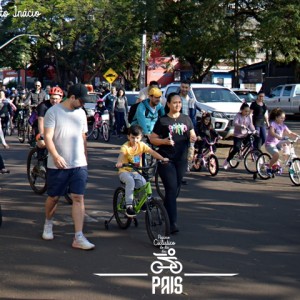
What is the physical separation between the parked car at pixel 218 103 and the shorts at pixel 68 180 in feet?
37.6

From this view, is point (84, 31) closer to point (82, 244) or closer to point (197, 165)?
point (197, 165)

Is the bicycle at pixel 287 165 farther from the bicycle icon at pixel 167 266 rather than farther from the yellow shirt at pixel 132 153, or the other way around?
the bicycle icon at pixel 167 266

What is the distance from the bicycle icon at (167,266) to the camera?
6500 millimetres

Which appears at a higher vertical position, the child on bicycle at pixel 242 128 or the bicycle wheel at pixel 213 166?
the child on bicycle at pixel 242 128

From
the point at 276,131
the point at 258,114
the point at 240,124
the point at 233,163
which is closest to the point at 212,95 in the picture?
the point at 258,114

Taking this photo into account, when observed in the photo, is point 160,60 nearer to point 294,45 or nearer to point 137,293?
point 294,45

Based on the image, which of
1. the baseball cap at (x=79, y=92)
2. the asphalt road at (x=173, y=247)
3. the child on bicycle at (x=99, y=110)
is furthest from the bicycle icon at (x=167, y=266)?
the child on bicycle at (x=99, y=110)

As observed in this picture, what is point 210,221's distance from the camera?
897 cm

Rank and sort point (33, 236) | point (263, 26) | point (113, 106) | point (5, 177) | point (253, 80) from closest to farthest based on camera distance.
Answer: point (33, 236)
point (5, 177)
point (113, 106)
point (263, 26)
point (253, 80)

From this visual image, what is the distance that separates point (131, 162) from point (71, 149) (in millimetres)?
990

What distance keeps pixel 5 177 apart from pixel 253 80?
1331 inches

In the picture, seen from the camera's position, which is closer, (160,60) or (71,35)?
(71,35)

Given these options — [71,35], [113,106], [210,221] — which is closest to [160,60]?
[71,35]

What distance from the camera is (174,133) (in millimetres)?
8094
